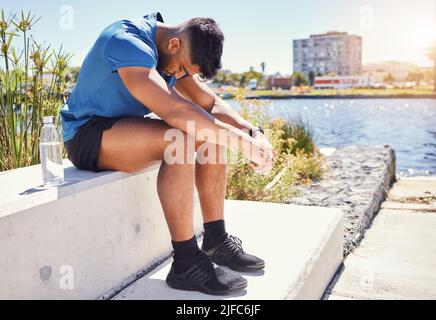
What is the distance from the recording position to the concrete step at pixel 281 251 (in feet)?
5.68

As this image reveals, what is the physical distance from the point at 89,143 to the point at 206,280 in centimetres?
67

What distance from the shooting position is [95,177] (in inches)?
69.0

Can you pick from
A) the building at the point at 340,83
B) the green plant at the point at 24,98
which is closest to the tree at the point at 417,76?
the building at the point at 340,83

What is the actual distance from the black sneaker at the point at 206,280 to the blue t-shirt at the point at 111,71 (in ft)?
2.14

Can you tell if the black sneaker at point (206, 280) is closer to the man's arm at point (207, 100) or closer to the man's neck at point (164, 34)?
the man's arm at point (207, 100)

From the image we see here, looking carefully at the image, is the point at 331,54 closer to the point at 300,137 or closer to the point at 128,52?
the point at 300,137

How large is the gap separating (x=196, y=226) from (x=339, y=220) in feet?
2.42

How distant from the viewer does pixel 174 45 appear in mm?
1854

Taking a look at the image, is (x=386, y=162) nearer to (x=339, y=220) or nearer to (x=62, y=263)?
(x=339, y=220)

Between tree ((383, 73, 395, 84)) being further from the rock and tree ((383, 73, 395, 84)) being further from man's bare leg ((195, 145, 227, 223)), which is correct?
man's bare leg ((195, 145, 227, 223))

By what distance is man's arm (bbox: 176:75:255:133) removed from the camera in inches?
86.7

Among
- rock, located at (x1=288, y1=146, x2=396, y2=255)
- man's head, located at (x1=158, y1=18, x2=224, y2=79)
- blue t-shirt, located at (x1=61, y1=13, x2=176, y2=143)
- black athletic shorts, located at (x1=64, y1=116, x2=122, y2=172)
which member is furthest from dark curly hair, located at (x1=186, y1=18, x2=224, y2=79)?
rock, located at (x1=288, y1=146, x2=396, y2=255)

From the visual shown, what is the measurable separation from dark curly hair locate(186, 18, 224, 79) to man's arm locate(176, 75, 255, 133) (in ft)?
1.17
